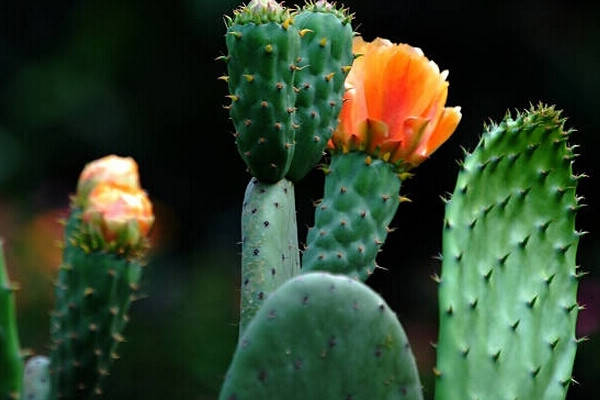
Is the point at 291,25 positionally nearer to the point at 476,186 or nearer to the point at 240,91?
the point at 240,91

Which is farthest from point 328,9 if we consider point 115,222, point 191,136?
point 191,136

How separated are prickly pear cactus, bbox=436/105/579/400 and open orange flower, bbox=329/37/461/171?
0.07 meters

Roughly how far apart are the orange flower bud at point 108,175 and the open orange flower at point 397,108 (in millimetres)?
222

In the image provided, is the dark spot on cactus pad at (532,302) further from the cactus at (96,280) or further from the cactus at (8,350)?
the cactus at (8,350)

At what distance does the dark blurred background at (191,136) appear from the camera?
4.84 metres

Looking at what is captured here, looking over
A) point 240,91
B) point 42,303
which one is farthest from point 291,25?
point 42,303

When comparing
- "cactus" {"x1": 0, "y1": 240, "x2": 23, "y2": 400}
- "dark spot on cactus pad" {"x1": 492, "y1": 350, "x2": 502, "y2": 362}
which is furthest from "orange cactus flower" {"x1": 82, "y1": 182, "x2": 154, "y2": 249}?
"dark spot on cactus pad" {"x1": 492, "y1": 350, "x2": 502, "y2": 362}

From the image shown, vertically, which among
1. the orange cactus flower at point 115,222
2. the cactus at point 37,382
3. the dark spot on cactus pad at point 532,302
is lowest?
the cactus at point 37,382

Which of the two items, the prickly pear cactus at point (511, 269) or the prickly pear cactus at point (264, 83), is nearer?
the prickly pear cactus at point (264, 83)

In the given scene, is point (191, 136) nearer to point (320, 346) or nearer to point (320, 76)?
point (320, 76)

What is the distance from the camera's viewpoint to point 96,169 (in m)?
1.48

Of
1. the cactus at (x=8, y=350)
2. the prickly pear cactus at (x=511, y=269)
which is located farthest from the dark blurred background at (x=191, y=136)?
the cactus at (x=8, y=350)

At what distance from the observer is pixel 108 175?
146cm

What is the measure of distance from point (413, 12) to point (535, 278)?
398 cm
